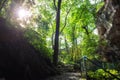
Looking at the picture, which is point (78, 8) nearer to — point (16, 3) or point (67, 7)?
point (67, 7)

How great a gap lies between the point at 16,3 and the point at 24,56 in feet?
30.6

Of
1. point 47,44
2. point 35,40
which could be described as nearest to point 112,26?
point 47,44

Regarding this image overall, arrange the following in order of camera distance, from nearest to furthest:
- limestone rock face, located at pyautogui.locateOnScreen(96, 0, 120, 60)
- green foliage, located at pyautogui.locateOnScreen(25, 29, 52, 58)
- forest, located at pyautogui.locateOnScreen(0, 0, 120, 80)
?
forest, located at pyautogui.locateOnScreen(0, 0, 120, 80) → green foliage, located at pyautogui.locateOnScreen(25, 29, 52, 58) → limestone rock face, located at pyautogui.locateOnScreen(96, 0, 120, 60)

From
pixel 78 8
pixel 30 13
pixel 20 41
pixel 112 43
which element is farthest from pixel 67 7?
pixel 20 41

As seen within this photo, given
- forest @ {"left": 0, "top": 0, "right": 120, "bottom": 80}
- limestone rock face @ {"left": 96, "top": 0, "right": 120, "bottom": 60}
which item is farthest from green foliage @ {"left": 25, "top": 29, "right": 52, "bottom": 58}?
limestone rock face @ {"left": 96, "top": 0, "right": 120, "bottom": 60}

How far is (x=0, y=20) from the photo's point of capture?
10.7m

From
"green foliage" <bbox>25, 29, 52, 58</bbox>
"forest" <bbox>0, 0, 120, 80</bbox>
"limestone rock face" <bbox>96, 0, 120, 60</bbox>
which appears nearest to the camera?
"forest" <bbox>0, 0, 120, 80</bbox>

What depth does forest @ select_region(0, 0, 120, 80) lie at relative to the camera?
10023mm

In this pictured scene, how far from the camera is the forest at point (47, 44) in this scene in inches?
395

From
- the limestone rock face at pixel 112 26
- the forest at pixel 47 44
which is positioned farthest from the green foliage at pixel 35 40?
the limestone rock face at pixel 112 26

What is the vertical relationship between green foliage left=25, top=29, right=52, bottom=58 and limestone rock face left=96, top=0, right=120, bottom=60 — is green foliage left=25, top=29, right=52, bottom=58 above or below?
below

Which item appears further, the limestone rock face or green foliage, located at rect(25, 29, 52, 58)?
the limestone rock face

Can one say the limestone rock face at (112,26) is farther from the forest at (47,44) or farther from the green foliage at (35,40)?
the green foliage at (35,40)

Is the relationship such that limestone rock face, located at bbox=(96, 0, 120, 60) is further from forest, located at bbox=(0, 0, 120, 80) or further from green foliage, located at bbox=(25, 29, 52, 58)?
green foliage, located at bbox=(25, 29, 52, 58)
